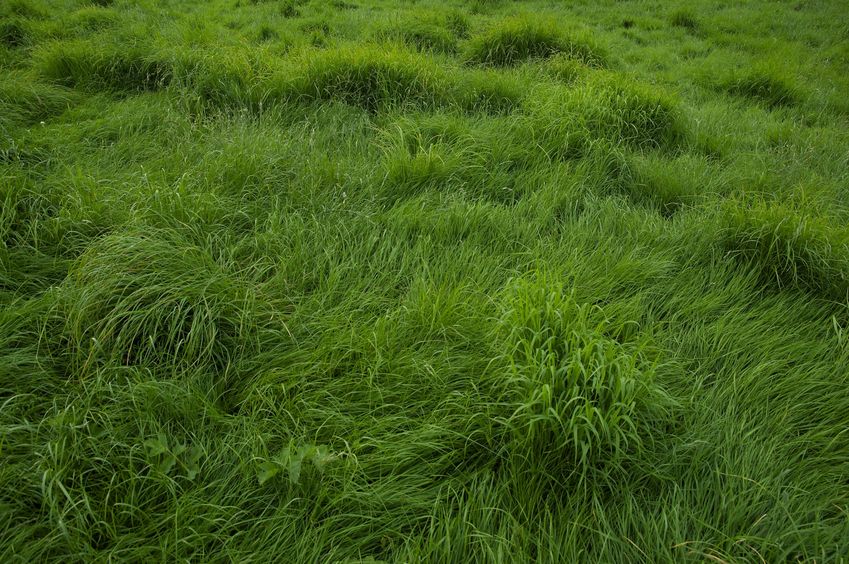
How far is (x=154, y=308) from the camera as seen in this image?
7.06 ft

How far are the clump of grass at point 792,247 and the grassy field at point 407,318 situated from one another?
0.02 metres

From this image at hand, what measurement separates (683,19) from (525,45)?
4.08 m

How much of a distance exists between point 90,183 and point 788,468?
3859mm

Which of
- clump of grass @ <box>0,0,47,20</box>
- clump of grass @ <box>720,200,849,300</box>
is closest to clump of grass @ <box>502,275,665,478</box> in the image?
clump of grass @ <box>720,200,849,300</box>

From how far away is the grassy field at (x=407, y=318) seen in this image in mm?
1674

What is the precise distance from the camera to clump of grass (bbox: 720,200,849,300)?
107 inches

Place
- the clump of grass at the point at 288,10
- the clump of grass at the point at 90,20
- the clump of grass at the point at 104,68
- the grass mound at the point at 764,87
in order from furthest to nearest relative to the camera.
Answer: the clump of grass at the point at 288,10 < the clump of grass at the point at 90,20 < the grass mound at the point at 764,87 < the clump of grass at the point at 104,68

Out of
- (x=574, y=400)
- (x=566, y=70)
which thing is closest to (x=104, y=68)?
(x=566, y=70)

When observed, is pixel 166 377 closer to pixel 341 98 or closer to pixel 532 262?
pixel 532 262

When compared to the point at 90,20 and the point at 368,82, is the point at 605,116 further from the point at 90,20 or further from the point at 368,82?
the point at 90,20

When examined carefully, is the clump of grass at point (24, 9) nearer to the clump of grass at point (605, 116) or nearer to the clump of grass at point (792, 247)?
the clump of grass at point (605, 116)

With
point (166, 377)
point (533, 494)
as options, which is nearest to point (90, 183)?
point (166, 377)

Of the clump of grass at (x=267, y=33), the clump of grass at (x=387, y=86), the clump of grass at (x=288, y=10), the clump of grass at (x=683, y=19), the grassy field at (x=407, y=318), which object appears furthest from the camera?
the clump of grass at (x=683, y=19)

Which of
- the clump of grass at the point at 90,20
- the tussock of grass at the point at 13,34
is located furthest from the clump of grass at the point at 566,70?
the tussock of grass at the point at 13,34
